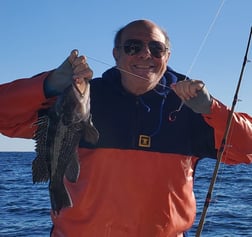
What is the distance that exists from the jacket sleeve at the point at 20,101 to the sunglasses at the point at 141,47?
784 millimetres

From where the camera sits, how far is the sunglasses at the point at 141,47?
191 inches

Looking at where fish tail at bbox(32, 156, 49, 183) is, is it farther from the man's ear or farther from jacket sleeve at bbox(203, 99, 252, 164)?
jacket sleeve at bbox(203, 99, 252, 164)

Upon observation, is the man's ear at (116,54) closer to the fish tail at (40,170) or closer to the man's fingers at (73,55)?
the man's fingers at (73,55)

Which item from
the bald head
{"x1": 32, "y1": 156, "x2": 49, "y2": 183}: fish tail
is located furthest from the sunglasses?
{"x1": 32, "y1": 156, "x2": 49, "y2": 183}: fish tail

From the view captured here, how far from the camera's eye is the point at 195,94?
451cm

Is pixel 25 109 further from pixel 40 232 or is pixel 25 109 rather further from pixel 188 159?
pixel 40 232

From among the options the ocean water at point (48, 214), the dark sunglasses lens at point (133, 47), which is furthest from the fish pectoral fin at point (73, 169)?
the ocean water at point (48, 214)

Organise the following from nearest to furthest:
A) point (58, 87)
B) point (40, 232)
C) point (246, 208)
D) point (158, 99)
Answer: point (58, 87) < point (158, 99) < point (40, 232) < point (246, 208)

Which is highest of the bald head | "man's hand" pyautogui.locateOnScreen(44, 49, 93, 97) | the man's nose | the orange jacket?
the bald head

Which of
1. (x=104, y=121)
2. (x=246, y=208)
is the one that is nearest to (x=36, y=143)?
(x=104, y=121)

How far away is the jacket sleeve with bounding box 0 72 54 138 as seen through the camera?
444cm

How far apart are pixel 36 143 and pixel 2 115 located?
345mm

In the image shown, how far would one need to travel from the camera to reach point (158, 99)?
505 centimetres

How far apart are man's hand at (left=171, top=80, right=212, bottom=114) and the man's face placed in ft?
1.21
